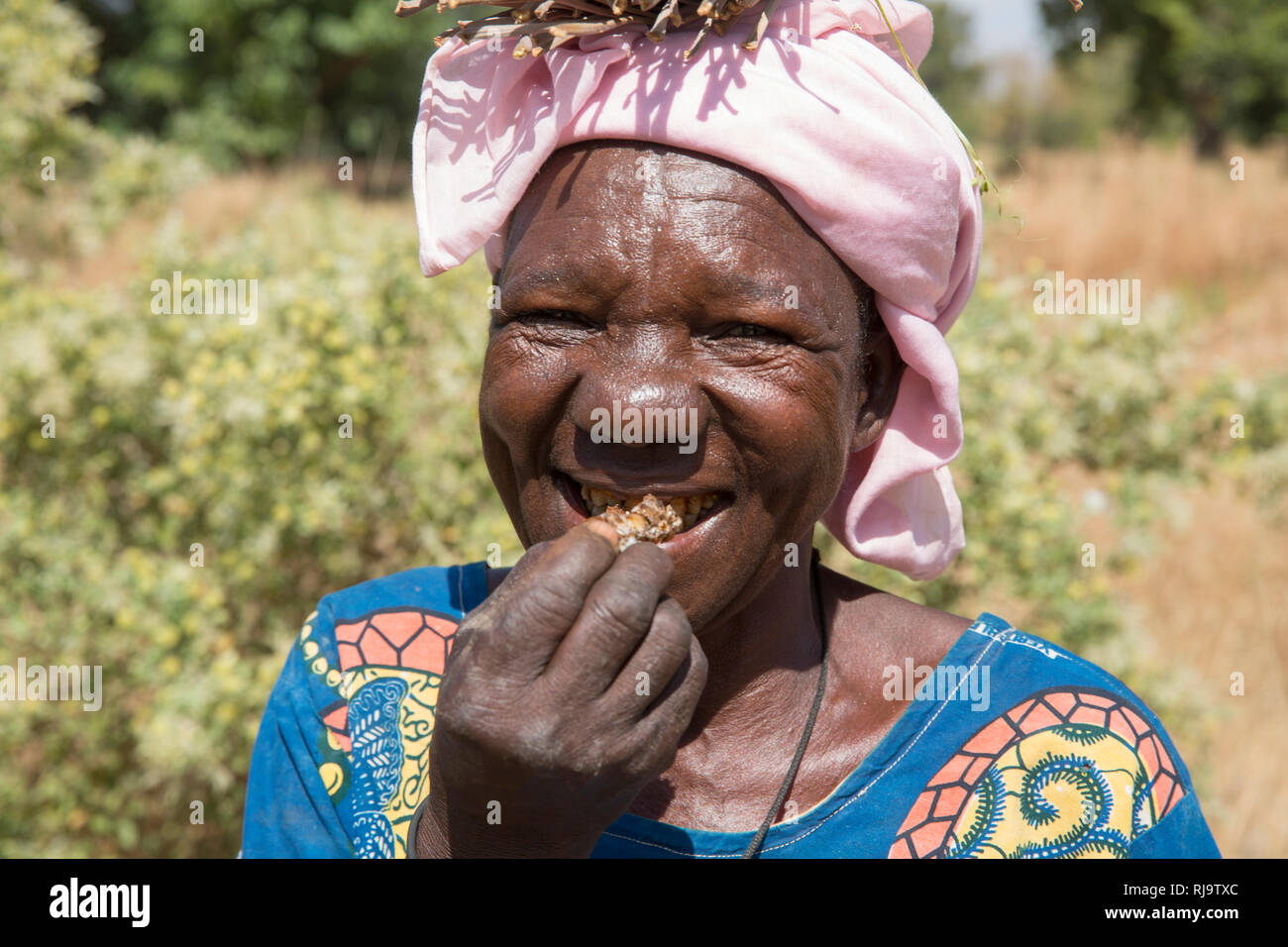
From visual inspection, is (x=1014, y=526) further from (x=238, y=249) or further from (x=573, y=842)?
(x=238, y=249)

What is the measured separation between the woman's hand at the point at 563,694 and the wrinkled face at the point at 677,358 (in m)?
0.23

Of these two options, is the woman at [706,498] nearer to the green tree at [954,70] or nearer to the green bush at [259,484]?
the green bush at [259,484]

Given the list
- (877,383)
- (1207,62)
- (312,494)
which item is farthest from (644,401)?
(1207,62)

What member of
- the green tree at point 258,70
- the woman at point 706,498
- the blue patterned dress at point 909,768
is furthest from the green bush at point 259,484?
the green tree at point 258,70

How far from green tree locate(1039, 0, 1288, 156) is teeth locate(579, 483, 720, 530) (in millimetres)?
20736

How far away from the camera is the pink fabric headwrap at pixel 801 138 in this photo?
195 centimetres

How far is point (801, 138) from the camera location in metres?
1.95

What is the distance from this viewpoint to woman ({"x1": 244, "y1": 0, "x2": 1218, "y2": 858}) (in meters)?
1.70

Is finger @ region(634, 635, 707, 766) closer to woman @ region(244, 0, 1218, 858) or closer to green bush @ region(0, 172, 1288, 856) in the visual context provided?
woman @ region(244, 0, 1218, 858)

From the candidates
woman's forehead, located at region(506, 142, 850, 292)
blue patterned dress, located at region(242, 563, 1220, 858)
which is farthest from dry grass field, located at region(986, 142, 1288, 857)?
blue patterned dress, located at region(242, 563, 1220, 858)

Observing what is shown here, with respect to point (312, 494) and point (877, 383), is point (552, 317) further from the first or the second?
point (312, 494)

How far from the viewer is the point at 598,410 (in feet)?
6.25

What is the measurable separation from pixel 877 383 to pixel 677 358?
0.52 metres

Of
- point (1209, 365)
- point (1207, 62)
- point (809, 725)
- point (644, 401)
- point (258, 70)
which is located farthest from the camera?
point (1207, 62)
